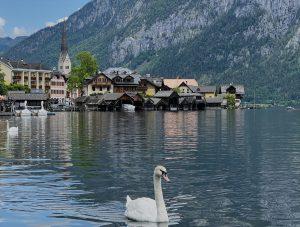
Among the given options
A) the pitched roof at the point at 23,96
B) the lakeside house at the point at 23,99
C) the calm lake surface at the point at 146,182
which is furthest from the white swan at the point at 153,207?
the pitched roof at the point at 23,96

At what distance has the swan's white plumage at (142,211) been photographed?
81.4 feet

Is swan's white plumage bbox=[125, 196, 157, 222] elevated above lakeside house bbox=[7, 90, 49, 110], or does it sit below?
below

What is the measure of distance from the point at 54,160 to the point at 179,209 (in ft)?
69.2

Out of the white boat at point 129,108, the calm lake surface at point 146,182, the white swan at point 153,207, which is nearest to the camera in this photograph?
the white swan at point 153,207

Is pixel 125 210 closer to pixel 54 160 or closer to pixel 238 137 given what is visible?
pixel 54 160

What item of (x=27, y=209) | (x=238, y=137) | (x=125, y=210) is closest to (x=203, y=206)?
(x=125, y=210)

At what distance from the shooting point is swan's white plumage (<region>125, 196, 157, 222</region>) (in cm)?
2481

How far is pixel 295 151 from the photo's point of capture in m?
54.5

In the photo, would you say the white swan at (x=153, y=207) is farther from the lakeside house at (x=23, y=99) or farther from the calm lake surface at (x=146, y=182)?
the lakeside house at (x=23, y=99)

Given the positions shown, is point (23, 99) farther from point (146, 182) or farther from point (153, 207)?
point (153, 207)

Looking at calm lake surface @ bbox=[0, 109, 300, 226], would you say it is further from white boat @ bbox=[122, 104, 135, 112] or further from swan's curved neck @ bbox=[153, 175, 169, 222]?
white boat @ bbox=[122, 104, 135, 112]

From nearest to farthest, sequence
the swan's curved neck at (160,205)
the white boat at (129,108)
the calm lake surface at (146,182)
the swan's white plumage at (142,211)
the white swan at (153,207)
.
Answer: the swan's curved neck at (160,205), the white swan at (153,207), the swan's white plumage at (142,211), the calm lake surface at (146,182), the white boat at (129,108)

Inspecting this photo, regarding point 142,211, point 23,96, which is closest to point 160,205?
point 142,211

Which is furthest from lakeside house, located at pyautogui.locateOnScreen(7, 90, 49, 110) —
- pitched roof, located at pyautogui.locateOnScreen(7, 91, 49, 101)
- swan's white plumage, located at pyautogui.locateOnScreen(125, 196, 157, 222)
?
swan's white plumage, located at pyautogui.locateOnScreen(125, 196, 157, 222)
